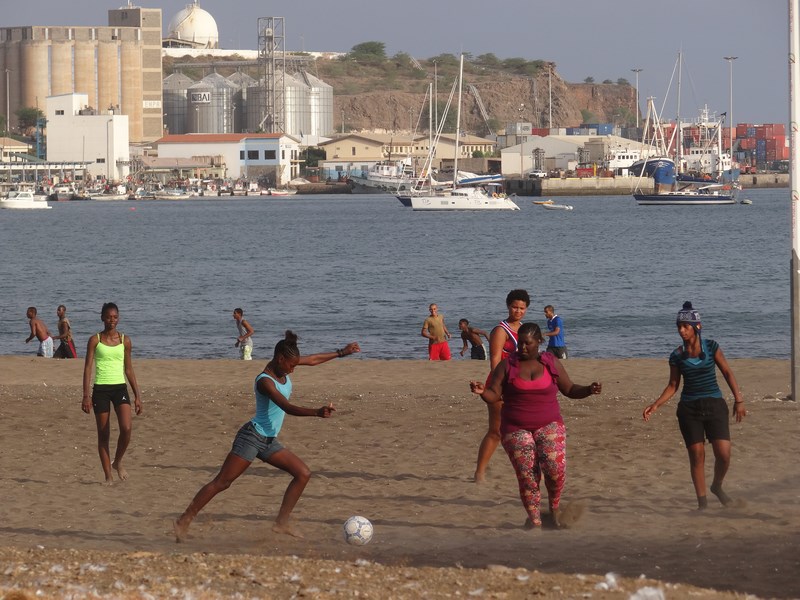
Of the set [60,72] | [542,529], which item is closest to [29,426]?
[542,529]

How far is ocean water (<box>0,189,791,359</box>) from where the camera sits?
3238cm

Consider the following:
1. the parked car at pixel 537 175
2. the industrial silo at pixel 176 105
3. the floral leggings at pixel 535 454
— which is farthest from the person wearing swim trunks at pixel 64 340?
the industrial silo at pixel 176 105

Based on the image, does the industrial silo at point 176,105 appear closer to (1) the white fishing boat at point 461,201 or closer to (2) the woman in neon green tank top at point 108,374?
(1) the white fishing boat at point 461,201

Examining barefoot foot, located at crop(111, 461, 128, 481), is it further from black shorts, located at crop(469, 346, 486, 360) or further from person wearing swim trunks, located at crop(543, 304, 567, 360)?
black shorts, located at crop(469, 346, 486, 360)

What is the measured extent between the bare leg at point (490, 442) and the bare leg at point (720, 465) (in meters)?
1.64

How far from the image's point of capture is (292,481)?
921 centimetres

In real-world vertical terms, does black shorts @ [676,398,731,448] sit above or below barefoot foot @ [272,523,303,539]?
above

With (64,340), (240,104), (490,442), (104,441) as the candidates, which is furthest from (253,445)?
(240,104)

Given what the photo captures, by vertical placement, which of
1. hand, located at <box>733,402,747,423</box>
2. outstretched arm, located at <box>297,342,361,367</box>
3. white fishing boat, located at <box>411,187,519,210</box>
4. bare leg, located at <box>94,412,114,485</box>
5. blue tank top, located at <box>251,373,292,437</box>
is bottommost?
bare leg, located at <box>94,412,114,485</box>

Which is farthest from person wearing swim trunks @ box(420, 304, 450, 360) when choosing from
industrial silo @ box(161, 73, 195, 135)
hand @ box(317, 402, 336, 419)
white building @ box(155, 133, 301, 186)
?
industrial silo @ box(161, 73, 195, 135)

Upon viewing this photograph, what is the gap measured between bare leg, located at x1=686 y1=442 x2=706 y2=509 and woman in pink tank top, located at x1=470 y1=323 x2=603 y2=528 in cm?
116

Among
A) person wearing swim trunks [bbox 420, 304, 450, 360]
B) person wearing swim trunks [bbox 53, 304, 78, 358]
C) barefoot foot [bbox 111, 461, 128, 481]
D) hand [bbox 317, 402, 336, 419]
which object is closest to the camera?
hand [bbox 317, 402, 336, 419]

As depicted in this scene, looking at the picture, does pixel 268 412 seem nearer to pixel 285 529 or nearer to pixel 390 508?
pixel 285 529

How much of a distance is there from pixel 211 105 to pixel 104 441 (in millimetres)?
174782
